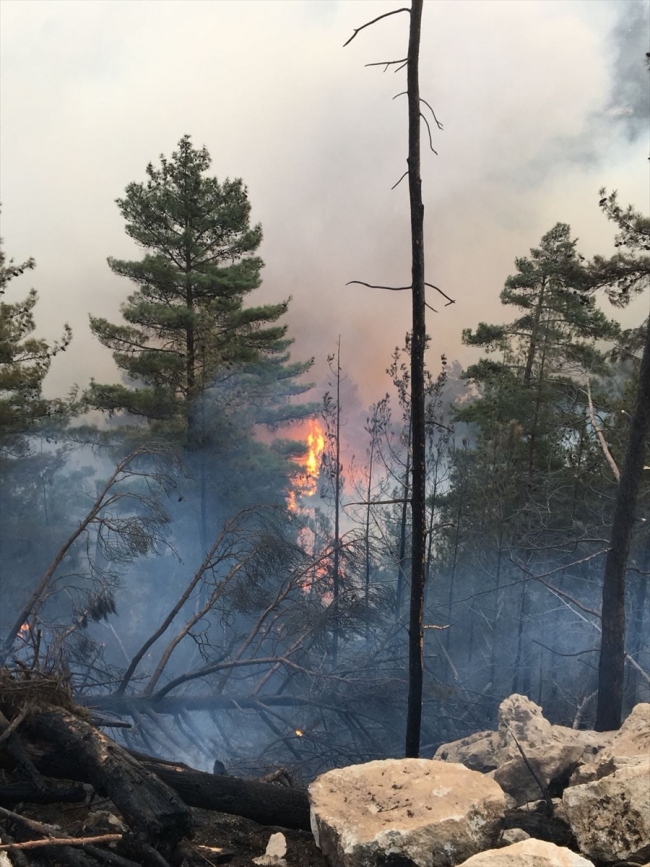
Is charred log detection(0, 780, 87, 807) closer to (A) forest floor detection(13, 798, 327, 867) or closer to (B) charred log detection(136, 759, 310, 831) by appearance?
(A) forest floor detection(13, 798, 327, 867)

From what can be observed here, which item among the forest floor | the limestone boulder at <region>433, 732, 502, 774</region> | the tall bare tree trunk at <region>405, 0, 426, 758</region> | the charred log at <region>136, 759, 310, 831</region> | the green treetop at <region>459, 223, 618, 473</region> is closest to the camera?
the forest floor

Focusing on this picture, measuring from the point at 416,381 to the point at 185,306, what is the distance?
527 inches

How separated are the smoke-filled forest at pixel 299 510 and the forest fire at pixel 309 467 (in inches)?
6.6

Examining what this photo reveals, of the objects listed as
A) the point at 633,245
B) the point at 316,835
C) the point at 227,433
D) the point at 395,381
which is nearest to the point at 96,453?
the point at 227,433

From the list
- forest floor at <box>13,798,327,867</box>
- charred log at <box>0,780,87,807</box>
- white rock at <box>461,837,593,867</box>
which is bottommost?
forest floor at <box>13,798,327,867</box>

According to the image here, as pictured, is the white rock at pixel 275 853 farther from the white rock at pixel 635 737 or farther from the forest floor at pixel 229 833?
the white rock at pixel 635 737

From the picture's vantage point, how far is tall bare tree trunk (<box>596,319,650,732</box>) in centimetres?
790

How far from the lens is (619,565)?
Result: 8023 mm

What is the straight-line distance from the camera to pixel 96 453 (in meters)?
20.3

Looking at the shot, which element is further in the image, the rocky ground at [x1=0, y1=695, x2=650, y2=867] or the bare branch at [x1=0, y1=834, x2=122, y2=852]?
the rocky ground at [x1=0, y1=695, x2=650, y2=867]

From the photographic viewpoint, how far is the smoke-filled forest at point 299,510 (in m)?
10.6

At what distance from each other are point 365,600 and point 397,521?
18.0ft

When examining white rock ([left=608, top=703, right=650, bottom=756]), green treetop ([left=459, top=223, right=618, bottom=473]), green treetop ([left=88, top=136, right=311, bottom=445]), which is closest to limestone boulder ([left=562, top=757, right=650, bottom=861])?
white rock ([left=608, top=703, right=650, bottom=756])

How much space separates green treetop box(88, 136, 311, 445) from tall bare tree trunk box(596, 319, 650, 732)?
12.4 metres
